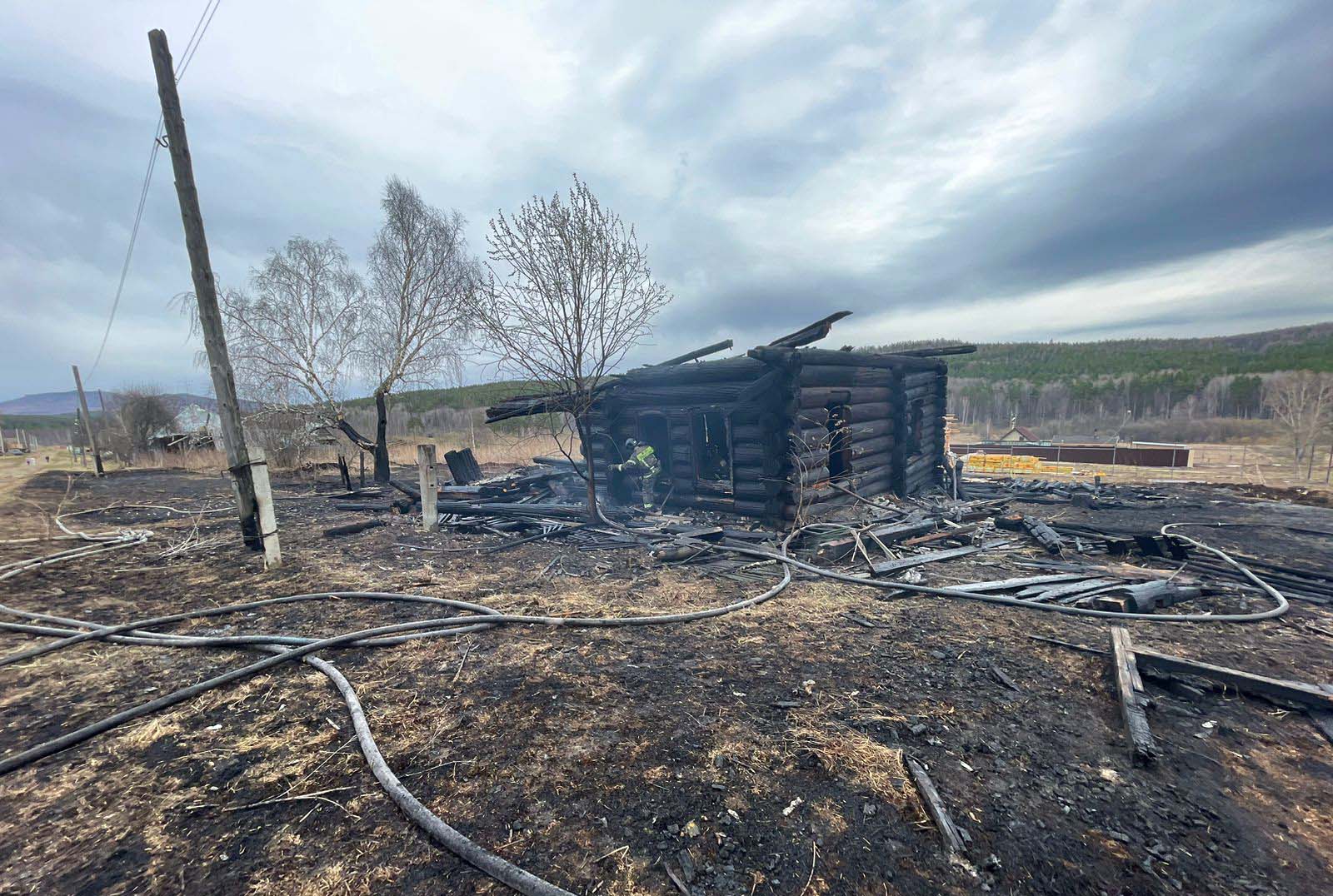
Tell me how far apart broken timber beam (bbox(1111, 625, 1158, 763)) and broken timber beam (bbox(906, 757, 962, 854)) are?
1456 mm

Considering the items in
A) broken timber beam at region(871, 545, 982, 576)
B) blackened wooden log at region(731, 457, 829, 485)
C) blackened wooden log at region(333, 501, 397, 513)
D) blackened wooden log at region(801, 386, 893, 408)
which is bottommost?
broken timber beam at region(871, 545, 982, 576)

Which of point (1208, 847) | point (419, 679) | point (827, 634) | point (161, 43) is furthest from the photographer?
point (161, 43)

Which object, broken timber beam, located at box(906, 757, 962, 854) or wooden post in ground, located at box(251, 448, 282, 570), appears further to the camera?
wooden post in ground, located at box(251, 448, 282, 570)

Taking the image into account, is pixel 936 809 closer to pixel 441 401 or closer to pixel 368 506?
pixel 368 506

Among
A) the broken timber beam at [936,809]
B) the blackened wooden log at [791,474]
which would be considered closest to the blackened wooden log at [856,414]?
the blackened wooden log at [791,474]

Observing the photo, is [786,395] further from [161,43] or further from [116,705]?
[161,43]

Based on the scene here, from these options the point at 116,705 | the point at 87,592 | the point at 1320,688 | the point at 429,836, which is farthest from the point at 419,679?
the point at 1320,688

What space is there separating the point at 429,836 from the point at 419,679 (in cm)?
174

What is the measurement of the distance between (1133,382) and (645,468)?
186 feet

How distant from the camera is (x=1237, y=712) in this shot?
366cm

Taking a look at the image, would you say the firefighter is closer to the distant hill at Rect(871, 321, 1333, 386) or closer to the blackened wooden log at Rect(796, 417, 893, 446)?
the blackened wooden log at Rect(796, 417, 893, 446)

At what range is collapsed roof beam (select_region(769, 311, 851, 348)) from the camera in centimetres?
898

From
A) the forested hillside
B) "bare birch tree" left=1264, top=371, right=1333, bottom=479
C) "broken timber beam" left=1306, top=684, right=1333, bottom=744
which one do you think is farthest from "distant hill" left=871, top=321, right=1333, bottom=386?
"broken timber beam" left=1306, top=684, right=1333, bottom=744

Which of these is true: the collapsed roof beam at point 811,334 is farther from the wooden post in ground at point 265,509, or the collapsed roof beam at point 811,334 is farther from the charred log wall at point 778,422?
the wooden post in ground at point 265,509
